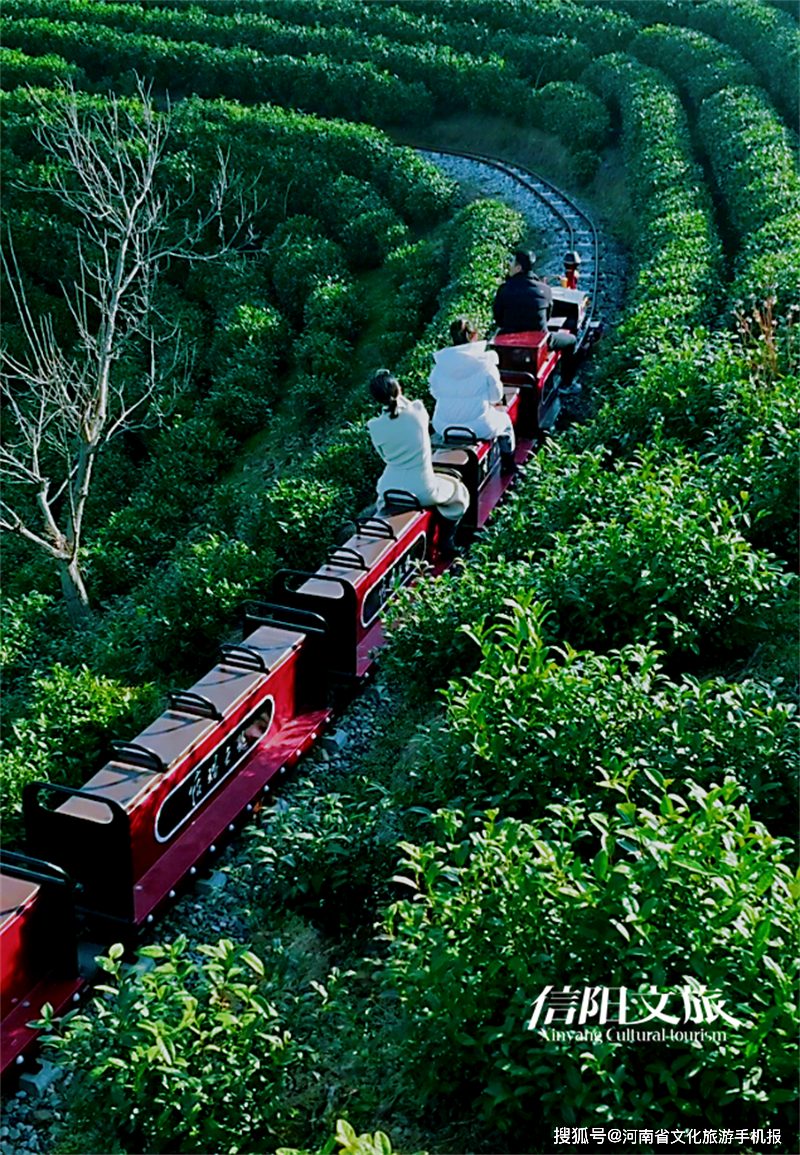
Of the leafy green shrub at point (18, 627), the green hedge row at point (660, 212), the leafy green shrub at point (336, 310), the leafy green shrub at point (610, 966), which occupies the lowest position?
the leafy green shrub at point (18, 627)

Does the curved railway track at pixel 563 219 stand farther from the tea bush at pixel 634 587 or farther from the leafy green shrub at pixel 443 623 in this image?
the leafy green shrub at pixel 443 623

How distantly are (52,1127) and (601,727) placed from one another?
2.99 meters

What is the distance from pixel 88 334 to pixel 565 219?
332 inches

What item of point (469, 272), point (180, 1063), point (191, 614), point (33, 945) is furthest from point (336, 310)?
point (180, 1063)

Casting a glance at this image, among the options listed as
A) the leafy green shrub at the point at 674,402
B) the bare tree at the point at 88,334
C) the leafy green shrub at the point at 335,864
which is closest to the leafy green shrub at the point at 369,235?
the bare tree at the point at 88,334

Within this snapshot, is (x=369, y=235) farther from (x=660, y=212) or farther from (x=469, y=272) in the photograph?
(x=660, y=212)

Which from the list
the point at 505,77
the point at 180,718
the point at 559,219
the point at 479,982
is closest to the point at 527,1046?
the point at 479,982

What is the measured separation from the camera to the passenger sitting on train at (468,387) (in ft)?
34.2

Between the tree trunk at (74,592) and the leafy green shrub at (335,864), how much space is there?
25.5ft

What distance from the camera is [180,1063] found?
15.0 ft

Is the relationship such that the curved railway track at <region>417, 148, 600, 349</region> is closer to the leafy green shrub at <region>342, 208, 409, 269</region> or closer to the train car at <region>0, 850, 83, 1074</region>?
the leafy green shrub at <region>342, 208, 409, 269</region>

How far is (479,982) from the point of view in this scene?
441 centimetres

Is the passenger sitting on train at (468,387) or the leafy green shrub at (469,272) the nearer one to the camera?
the passenger sitting on train at (468,387)

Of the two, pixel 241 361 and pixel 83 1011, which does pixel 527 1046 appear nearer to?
pixel 83 1011
